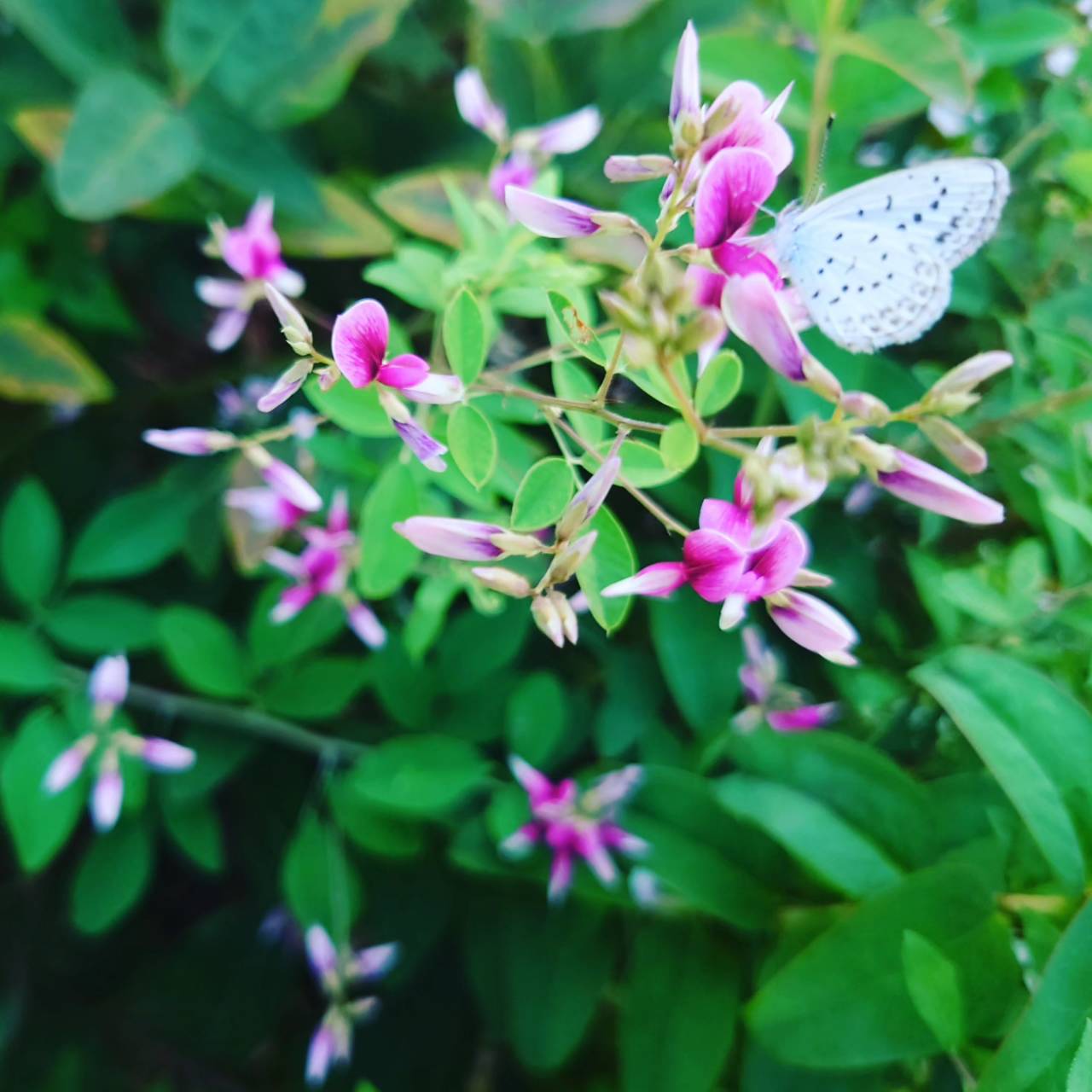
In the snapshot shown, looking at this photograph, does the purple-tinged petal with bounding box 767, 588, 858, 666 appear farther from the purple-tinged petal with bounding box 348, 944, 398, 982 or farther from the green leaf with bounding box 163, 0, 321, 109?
the green leaf with bounding box 163, 0, 321, 109

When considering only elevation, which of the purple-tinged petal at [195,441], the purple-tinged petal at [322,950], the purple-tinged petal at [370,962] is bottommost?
the purple-tinged petal at [370,962]

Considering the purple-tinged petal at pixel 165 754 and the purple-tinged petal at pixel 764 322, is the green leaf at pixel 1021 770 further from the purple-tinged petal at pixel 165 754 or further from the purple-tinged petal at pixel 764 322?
the purple-tinged petal at pixel 165 754

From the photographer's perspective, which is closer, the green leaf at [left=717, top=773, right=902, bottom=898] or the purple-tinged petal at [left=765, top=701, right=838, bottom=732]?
the green leaf at [left=717, top=773, right=902, bottom=898]

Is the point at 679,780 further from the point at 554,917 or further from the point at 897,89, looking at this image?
the point at 897,89

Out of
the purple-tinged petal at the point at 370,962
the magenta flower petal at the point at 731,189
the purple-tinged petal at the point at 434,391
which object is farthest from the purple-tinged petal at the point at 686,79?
the purple-tinged petal at the point at 370,962

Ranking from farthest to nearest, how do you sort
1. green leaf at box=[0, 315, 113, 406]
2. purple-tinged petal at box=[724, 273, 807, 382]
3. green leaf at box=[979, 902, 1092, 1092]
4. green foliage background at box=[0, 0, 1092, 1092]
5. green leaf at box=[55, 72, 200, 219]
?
1. green leaf at box=[0, 315, 113, 406]
2. green leaf at box=[55, 72, 200, 219]
3. green foliage background at box=[0, 0, 1092, 1092]
4. green leaf at box=[979, 902, 1092, 1092]
5. purple-tinged petal at box=[724, 273, 807, 382]

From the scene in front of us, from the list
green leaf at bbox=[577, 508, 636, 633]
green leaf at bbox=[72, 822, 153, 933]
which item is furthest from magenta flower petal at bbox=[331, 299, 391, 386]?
green leaf at bbox=[72, 822, 153, 933]
